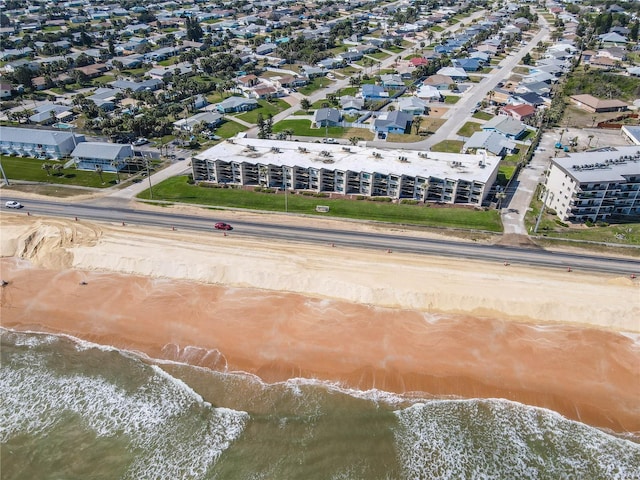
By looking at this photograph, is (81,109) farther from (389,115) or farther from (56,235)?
(389,115)

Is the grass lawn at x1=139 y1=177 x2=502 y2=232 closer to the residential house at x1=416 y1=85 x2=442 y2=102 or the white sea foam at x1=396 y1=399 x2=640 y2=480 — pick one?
the white sea foam at x1=396 y1=399 x2=640 y2=480

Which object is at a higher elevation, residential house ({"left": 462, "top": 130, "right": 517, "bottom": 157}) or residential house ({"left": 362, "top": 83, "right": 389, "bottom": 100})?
residential house ({"left": 362, "top": 83, "right": 389, "bottom": 100})

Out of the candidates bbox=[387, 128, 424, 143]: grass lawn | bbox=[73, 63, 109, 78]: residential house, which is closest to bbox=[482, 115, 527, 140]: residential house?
bbox=[387, 128, 424, 143]: grass lawn

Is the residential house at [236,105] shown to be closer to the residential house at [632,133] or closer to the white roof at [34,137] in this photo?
the white roof at [34,137]

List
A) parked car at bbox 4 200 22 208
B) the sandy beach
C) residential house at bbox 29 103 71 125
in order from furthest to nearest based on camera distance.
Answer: residential house at bbox 29 103 71 125
parked car at bbox 4 200 22 208
the sandy beach

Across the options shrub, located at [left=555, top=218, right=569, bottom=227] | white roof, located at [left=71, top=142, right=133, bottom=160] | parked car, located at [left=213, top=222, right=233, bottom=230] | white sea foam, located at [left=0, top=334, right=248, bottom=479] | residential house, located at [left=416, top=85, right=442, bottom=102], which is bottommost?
white sea foam, located at [left=0, top=334, right=248, bottom=479]

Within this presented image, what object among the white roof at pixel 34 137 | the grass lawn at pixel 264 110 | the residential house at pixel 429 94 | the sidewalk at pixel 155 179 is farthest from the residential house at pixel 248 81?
the white roof at pixel 34 137

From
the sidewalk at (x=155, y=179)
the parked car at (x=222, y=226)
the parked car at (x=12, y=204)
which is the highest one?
the parked car at (x=222, y=226)
